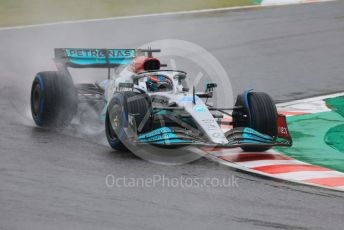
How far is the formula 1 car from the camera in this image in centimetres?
1049

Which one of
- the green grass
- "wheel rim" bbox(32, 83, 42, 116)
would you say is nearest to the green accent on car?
"wheel rim" bbox(32, 83, 42, 116)

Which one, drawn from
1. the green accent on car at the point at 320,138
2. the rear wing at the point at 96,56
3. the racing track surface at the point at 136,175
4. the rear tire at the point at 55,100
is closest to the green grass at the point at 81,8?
the racing track surface at the point at 136,175

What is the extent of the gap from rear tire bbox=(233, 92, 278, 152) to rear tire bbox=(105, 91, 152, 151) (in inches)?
50.4

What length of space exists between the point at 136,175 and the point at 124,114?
3.96 feet

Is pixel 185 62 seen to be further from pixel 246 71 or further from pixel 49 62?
Answer: pixel 49 62

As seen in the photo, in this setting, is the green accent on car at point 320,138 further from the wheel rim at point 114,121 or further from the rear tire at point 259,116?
the wheel rim at point 114,121

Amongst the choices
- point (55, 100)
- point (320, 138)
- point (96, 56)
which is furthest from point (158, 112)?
point (96, 56)

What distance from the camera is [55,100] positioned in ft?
40.1

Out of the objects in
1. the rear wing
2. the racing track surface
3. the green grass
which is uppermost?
the green grass

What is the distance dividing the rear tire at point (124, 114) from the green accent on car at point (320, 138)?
1882mm

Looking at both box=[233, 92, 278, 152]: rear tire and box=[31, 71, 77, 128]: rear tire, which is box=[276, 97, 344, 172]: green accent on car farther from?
box=[31, 71, 77, 128]: rear tire

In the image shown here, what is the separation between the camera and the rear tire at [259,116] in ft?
35.9

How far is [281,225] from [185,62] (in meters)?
11.1

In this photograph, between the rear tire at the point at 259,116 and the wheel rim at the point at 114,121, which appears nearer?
the wheel rim at the point at 114,121
